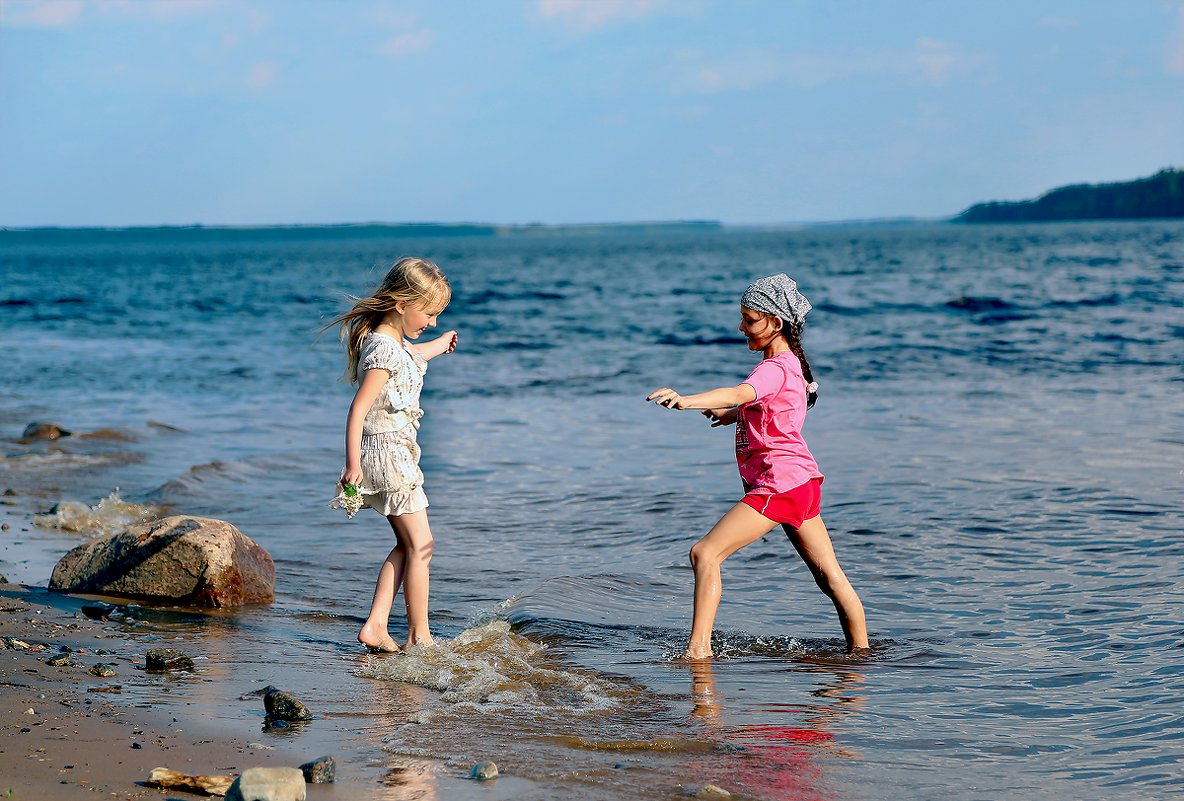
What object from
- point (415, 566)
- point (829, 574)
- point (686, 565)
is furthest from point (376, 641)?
point (686, 565)

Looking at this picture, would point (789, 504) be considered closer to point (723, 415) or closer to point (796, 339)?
point (723, 415)

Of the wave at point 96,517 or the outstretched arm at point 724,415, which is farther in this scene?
the wave at point 96,517

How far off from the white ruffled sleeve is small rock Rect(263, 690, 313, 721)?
1643mm

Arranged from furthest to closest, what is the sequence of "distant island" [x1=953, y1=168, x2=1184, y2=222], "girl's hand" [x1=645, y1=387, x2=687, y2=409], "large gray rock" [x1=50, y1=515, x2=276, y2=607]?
1. "distant island" [x1=953, y1=168, x2=1184, y2=222]
2. "large gray rock" [x1=50, y1=515, x2=276, y2=607]
3. "girl's hand" [x1=645, y1=387, x2=687, y2=409]

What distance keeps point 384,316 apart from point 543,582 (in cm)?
247

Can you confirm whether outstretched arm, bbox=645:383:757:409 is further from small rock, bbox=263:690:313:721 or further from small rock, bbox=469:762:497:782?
small rock, bbox=263:690:313:721

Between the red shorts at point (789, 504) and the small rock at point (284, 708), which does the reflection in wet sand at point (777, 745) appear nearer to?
the red shorts at point (789, 504)

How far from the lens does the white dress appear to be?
5.47 meters

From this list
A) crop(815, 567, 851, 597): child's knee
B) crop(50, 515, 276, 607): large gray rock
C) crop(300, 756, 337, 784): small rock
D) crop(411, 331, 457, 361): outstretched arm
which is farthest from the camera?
crop(50, 515, 276, 607): large gray rock

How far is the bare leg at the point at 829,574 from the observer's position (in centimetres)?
561

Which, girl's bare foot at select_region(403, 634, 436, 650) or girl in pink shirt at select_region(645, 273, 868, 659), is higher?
girl in pink shirt at select_region(645, 273, 868, 659)

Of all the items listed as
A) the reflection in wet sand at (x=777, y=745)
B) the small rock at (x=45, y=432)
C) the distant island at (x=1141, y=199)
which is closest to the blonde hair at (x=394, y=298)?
the reflection in wet sand at (x=777, y=745)

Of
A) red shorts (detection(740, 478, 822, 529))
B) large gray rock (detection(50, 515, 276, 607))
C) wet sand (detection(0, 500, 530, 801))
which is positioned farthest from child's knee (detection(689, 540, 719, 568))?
large gray rock (detection(50, 515, 276, 607))

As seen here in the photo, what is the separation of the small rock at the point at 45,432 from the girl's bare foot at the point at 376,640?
9.49 meters
